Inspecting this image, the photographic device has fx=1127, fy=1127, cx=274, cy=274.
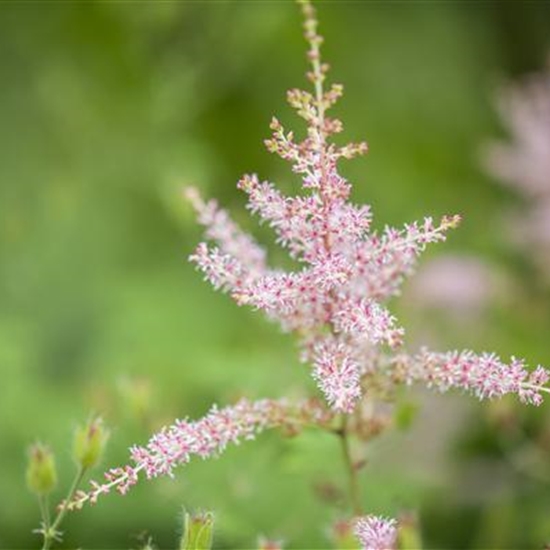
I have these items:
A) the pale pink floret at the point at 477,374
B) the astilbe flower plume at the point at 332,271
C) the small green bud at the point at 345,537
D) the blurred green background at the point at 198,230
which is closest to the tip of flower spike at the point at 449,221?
the astilbe flower plume at the point at 332,271

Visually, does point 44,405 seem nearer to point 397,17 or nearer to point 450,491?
point 450,491

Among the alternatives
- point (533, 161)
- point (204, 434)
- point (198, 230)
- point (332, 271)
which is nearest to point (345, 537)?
point (204, 434)

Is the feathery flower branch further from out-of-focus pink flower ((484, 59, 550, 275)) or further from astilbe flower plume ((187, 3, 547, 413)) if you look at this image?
out-of-focus pink flower ((484, 59, 550, 275))

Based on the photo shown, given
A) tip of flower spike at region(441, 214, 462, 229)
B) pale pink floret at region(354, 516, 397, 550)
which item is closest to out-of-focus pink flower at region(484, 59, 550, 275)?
tip of flower spike at region(441, 214, 462, 229)

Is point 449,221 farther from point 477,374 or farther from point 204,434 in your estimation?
point 204,434

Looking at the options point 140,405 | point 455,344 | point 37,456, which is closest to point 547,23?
point 455,344

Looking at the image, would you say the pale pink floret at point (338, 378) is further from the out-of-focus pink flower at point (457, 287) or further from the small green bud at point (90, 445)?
the out-of-focus pink flower at point (457, 287)
